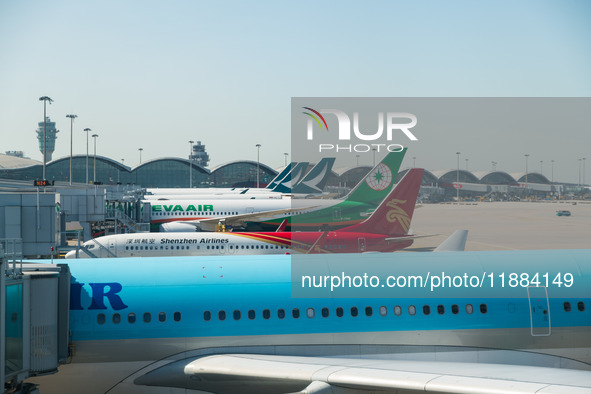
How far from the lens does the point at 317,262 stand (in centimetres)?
1566

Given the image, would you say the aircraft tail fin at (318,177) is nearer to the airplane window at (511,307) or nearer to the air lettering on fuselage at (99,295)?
the airplane window at (511,307)

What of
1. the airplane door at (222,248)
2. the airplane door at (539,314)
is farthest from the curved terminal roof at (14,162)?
the airplane door at (539,314)

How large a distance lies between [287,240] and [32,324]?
82.3 ft

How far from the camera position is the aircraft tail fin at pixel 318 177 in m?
89.6

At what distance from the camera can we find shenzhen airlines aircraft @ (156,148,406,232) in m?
50.8

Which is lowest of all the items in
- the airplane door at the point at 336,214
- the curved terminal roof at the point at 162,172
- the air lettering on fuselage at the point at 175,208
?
the airplane door at the point at 336,214

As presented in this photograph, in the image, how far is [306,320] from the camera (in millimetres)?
14359

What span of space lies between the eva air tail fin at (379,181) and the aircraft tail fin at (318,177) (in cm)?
3771

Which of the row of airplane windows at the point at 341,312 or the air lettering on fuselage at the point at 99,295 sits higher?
the air lettering on fuselage at the point at 99,295

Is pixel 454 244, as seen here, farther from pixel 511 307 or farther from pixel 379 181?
pixel 379 181

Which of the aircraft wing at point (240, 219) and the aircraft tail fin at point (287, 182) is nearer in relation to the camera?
the aircraft wing at point (240, 219)

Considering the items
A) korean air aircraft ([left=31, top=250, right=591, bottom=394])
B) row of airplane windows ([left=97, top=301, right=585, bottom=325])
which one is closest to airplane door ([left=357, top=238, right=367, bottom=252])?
korean air aircraft ([left=31, top=250, right=591, bottom=394])

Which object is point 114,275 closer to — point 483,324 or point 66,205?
point 483,324

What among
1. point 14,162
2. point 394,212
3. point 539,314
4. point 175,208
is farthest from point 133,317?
point 14,162
